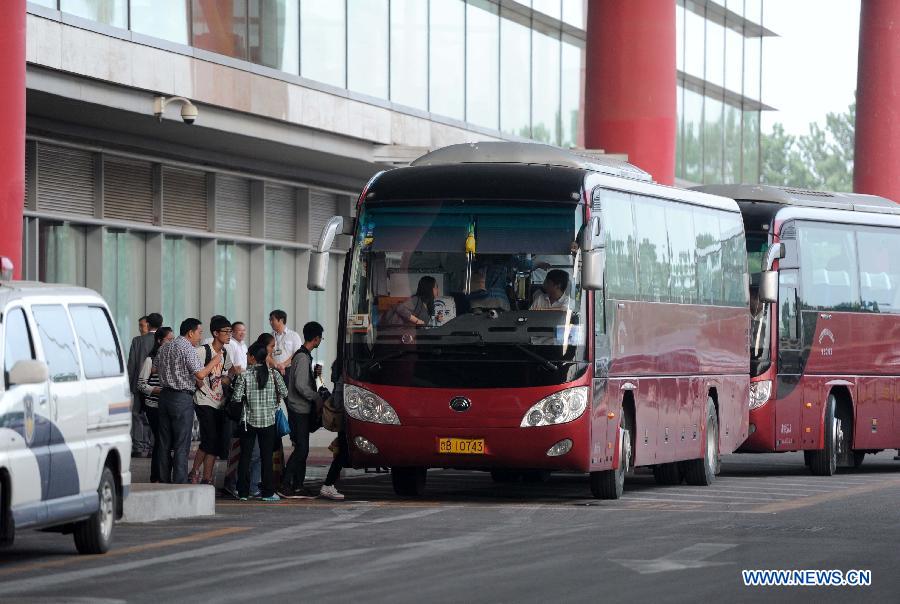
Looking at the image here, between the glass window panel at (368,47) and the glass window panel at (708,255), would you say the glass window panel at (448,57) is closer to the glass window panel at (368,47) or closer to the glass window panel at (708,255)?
the glass window panel at (368,47)

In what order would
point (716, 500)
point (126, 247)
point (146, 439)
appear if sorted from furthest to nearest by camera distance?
point (126, 247) → point (146, 439) → point (716, 500)

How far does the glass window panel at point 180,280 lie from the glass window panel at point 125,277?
62 centimetres

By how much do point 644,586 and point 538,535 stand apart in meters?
3.99

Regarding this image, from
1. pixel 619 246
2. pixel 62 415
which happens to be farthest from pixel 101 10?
pixel 62 415

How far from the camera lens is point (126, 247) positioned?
1272 inches

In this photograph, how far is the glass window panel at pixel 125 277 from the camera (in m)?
31.8

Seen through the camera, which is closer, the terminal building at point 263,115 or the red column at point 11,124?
the red column at point 11,124

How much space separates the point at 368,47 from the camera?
3653cm

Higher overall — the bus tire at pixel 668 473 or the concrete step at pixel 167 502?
the concrete step at pixel 167 502

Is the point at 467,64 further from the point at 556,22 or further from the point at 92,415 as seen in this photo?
the point at 92,415

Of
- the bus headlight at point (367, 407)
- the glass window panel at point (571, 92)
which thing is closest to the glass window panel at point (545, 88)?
the glass window panel at point (571, 92)

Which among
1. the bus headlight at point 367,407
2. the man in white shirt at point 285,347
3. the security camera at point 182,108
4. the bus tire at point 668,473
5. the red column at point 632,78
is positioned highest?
the red column at point 632,78

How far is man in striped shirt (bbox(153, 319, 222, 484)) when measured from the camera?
69.2ft

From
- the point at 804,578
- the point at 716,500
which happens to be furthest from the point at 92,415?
the point at 716,500
